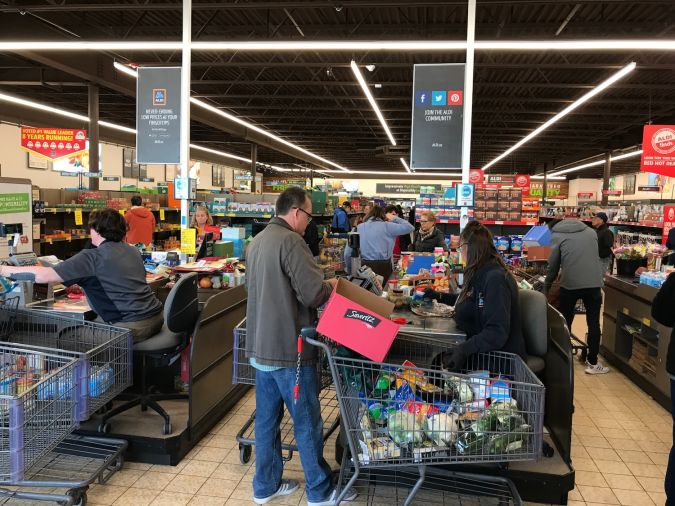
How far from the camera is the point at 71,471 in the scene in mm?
3447

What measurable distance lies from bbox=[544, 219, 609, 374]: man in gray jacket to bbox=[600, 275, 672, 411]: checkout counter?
295mm

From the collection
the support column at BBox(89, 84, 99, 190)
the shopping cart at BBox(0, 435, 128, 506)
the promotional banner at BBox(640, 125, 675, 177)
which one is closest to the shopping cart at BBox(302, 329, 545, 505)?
the shopping cart at BBox(0, 435, 128, 506)

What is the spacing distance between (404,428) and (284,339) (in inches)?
30.7

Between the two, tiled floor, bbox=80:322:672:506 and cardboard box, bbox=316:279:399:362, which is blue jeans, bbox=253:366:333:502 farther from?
cardboard box, bbox=316:279:399:362

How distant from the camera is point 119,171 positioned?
25750mm

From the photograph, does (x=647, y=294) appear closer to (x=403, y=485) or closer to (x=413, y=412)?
(x=403, y=485)

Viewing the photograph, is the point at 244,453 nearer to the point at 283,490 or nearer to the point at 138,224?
the point at 283,490

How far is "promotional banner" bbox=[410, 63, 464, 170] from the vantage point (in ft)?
17.4

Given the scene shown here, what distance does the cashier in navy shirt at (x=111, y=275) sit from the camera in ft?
12.0

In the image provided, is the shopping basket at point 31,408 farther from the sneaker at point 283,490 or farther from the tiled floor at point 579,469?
the sneaker at point 283,490

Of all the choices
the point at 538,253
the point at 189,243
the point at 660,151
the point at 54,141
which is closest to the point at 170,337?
the point at 189,243

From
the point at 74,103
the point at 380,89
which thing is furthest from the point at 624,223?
the point at 74,103

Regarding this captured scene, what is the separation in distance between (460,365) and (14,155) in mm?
20735

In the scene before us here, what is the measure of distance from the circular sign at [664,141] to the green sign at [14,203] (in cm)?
1149
